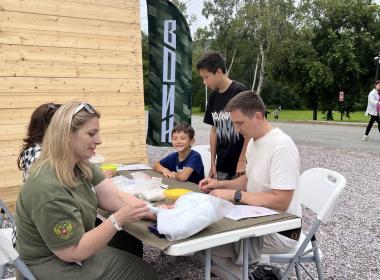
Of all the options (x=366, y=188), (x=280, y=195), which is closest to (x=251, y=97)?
(x=280, y=195)

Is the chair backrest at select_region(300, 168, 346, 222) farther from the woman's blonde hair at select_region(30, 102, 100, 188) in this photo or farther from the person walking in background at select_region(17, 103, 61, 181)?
the person walking in background at select_region(17, 103, 61, 181)

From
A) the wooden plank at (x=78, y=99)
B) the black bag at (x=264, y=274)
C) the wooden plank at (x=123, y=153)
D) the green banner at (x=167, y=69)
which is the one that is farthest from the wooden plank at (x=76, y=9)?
the black bag at (x=264, y=274)

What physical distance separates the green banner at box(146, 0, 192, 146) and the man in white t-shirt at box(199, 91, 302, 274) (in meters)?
3.54

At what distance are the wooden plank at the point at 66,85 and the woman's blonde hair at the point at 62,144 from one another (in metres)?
3.04

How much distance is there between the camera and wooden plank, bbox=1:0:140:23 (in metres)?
4.45

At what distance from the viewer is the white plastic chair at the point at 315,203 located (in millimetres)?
2174

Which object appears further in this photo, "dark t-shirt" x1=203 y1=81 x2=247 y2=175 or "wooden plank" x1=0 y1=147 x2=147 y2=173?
"wooden plank" x1=0 y1=147 x2=147 y2=173

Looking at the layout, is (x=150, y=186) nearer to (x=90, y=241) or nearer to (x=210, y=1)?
(x=90, y=241)

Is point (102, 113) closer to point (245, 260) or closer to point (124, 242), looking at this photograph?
point (124, 242)

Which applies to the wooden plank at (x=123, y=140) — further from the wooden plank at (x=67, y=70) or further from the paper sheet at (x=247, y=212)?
the paper sheet at (x=247, y=212)

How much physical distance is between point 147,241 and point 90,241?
23 centimetres

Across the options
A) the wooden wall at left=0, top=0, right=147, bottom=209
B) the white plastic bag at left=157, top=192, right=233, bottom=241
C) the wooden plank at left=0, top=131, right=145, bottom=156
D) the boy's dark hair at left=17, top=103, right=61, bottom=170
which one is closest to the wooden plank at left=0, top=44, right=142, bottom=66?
the wooden wall at left=0, top=0, right=147, bottom=209

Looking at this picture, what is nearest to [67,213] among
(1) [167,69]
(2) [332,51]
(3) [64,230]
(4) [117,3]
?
(3) [64,230]

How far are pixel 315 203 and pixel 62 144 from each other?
5.15 ft
